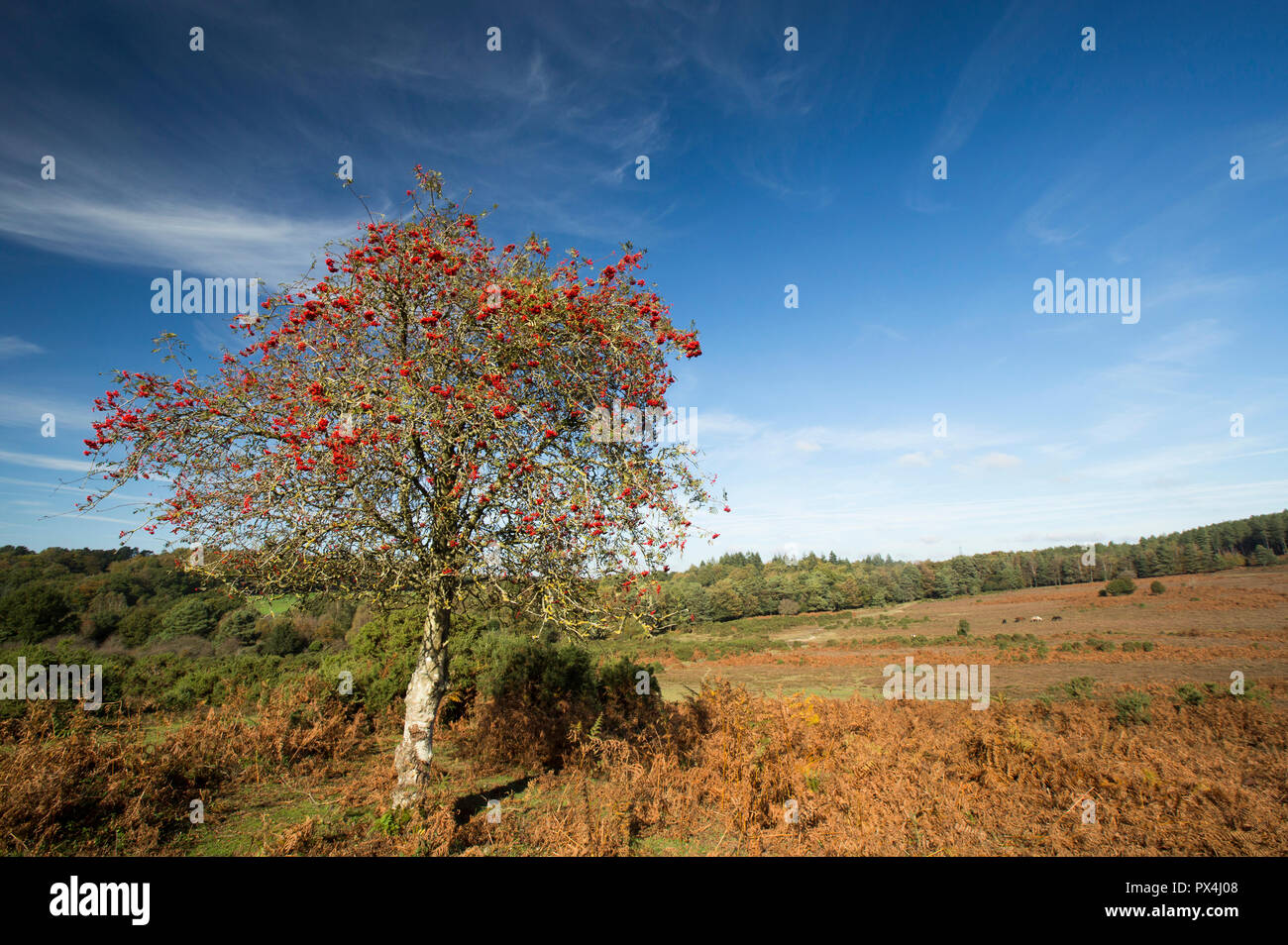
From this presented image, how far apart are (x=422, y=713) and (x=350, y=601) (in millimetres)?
1853

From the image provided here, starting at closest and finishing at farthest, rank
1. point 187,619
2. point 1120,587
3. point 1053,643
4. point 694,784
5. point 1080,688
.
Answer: point 694,784 < point 1080,688 < point 187,619 < point 1053,643 < point 1120,587

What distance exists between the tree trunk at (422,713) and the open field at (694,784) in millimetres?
423

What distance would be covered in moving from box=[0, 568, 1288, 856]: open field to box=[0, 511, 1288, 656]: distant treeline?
295cm

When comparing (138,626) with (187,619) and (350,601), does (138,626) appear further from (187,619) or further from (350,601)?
(350,601)

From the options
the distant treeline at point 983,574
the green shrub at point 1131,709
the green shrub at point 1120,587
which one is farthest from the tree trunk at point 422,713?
the green shrub at point 1120,587

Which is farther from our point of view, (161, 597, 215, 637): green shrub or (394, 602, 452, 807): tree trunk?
(161, 597, 215, 637): green shrub

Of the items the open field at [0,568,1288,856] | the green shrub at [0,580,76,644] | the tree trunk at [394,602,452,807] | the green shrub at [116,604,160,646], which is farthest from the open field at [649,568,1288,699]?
the green shrub at [116,604,160,646]

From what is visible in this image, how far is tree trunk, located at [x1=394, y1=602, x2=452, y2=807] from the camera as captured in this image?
7.14 m

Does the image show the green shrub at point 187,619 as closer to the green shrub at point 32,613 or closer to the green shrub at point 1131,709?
the green shrub at point 32,613

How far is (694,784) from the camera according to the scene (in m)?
9.21

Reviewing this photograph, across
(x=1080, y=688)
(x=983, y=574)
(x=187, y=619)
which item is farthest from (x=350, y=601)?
(x=983, y=574)

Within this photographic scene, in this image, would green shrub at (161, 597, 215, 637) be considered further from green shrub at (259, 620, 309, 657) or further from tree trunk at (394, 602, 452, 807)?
tree trunk at (394, 602, 452, 807)
